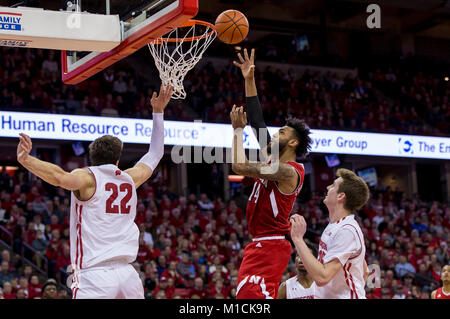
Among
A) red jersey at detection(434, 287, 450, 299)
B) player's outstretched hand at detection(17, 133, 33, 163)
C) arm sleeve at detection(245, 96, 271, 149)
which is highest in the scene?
arm sleeve at detection(245, 96, 271, 149)

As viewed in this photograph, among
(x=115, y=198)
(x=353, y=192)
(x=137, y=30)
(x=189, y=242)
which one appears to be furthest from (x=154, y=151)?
(x=189, y=242)

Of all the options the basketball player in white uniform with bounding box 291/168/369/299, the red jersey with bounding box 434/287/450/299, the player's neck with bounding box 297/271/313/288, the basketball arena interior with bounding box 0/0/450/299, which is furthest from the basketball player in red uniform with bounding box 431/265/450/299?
the basketball arena interior with bounding box 0/0/450/299

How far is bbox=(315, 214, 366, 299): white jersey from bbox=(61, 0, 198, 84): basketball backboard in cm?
221

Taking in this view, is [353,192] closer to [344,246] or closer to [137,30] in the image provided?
[344,246]

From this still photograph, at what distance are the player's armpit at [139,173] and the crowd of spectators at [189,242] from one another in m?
6.25

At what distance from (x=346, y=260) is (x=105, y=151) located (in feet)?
5.51

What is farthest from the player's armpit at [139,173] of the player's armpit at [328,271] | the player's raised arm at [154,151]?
the player's armpit at [328,271]

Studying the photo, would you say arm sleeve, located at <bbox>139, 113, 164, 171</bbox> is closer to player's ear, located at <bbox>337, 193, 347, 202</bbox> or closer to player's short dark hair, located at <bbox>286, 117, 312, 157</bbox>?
player's short dark hair, located at <bbox>286, 117, 312, 157</bbox>

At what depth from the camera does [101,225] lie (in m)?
4.22

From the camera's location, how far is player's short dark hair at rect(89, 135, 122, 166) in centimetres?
438

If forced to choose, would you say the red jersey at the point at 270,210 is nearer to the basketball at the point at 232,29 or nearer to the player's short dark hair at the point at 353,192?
the player's short dark hair at the point at 353,192

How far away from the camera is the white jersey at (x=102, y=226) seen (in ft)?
13.8

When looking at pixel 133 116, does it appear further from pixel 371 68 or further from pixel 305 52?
pixel 371 68
